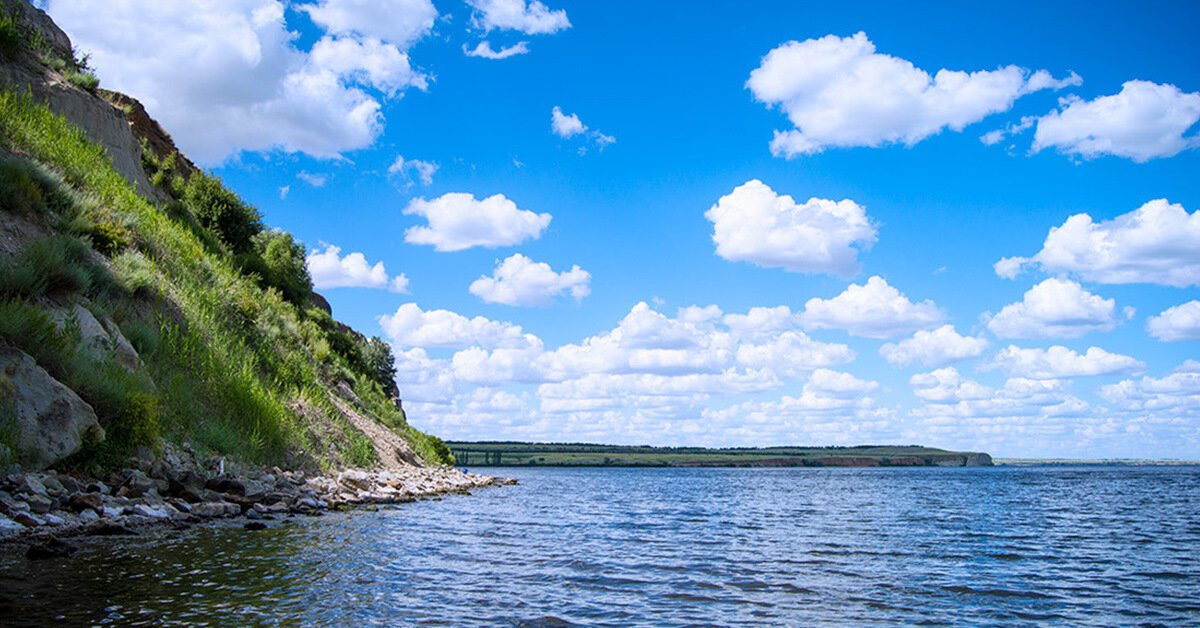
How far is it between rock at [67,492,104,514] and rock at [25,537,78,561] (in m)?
2.66

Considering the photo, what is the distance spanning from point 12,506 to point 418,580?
6999mm

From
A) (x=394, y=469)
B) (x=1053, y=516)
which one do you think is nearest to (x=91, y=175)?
(x=394, y=469)

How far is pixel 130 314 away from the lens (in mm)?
24953

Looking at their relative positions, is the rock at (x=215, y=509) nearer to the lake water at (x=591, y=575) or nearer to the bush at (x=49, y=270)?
the lake water at (x=591, y=575)

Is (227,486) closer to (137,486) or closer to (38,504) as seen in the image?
(137,486)

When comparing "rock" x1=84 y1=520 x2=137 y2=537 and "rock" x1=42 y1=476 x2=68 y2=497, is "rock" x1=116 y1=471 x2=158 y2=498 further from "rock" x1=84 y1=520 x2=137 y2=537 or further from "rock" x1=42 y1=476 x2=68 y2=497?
"rock" x1=84 y1=520 x2=137 y2=537

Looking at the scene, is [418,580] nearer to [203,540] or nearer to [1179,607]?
[203,540]

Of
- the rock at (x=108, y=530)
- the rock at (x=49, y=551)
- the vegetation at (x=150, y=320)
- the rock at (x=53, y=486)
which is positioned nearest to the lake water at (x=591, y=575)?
the rock at (x=49, y=551)

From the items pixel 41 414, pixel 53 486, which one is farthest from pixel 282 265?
pixel 53 486

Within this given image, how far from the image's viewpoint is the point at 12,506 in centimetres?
1391

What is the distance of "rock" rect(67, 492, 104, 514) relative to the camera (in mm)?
15211

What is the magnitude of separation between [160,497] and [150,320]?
959 cm

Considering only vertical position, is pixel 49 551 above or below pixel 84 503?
below

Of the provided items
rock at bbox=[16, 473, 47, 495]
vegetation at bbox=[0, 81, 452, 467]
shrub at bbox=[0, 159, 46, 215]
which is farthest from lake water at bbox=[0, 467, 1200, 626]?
shrub at bbox=[0, 159, 46, 215]
